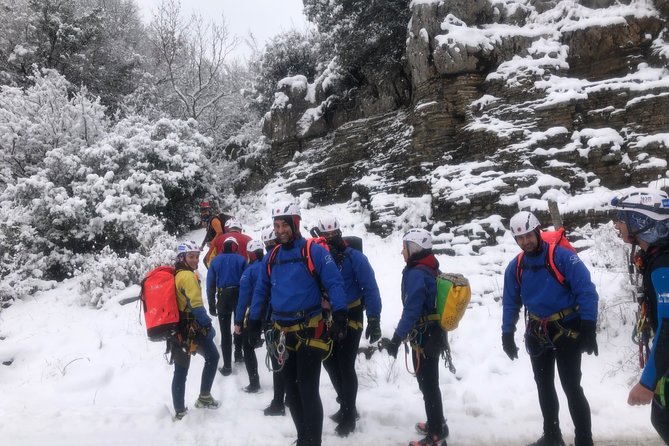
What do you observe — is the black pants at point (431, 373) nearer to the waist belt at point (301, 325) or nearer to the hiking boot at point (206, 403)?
the waist belt at point (301, 325)

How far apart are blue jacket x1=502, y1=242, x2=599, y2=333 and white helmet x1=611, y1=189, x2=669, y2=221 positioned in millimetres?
875

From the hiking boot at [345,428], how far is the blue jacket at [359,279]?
49.1 inches

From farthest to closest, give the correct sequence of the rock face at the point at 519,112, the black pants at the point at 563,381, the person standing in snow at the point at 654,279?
the rock face at the point at 519,112 < the black pants at the point at 563,381 < the person standing in snow at the point at 654,279

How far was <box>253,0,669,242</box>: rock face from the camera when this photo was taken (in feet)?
32.3

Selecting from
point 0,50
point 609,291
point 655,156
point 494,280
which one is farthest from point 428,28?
point 0,50

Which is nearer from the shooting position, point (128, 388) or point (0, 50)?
point (128, 388)

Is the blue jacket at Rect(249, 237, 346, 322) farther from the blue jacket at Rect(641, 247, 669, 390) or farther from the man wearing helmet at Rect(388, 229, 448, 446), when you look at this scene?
the blue jacket at Rect(641, 247, 669, 390)

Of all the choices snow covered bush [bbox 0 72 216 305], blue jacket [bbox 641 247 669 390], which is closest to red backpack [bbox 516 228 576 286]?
blue jacket [bbox 641 247 669 390]

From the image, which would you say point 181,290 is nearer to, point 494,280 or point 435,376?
point 435,376

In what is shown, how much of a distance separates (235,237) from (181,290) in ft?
6.46

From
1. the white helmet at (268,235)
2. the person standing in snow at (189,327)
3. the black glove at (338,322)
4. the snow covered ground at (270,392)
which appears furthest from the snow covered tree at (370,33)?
the black glove at (338,322)

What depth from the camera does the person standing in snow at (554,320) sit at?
3.56 m

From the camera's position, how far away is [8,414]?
207 inches

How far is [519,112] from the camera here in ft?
36.3
